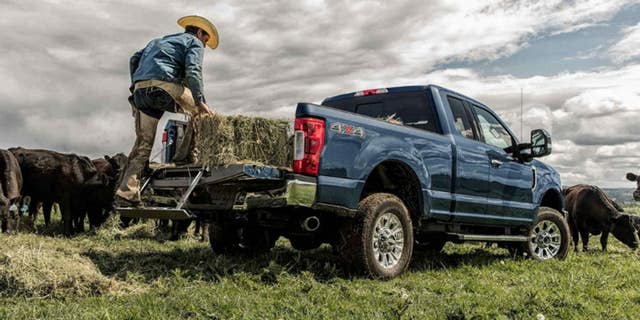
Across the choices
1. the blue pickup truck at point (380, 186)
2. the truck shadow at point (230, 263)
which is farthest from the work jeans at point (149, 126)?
the truck shadow at point (230, 263)

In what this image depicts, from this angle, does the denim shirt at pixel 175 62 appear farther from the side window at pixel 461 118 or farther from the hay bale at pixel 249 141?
the side window at pixel 461 118

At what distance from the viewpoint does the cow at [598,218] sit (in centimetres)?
1204

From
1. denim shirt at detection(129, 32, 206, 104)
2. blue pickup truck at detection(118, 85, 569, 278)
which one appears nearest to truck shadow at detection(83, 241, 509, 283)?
blue pickup truck at detection(118, 85, 569, 278)

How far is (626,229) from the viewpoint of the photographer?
12055mm

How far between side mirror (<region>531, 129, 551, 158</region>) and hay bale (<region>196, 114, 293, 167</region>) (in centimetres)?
455

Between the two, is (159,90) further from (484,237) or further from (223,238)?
(484,237)

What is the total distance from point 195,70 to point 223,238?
2.46 m

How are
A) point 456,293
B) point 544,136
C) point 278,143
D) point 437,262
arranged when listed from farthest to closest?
point 544,136 → point 437,262 → point 278,143 → point 456,293

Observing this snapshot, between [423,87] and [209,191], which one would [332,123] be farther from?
[423,87]

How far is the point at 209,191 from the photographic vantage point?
6.53m

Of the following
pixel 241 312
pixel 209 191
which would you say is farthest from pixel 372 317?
pixel 209 191

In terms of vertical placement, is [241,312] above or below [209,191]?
below

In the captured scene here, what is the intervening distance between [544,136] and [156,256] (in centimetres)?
598

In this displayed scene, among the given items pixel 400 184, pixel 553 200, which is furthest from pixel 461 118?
pixel 553 200
